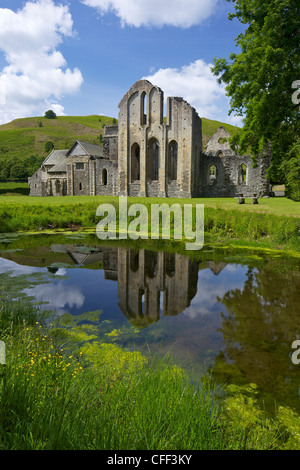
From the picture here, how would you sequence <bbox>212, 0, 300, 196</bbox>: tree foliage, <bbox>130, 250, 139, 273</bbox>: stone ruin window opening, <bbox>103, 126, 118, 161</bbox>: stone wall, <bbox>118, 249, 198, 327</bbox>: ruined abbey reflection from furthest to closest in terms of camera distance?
<bbox>103, 126, 118, 161</bbox>: stone wall → <bbox>212, 0, 300, 196</bbox>: tree foliage → <bbox>130, 250, 139, 273</bbox>: stone ruin window opening → <bbox>118, 249, 198, 327</bbox>: ruined abbey reflection

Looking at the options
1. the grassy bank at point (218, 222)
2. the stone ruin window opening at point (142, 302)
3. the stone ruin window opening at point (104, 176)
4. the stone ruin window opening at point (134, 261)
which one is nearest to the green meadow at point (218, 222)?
the grassy bank at point (218, 222)

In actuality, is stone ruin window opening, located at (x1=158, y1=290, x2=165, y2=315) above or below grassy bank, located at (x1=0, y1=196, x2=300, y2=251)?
below

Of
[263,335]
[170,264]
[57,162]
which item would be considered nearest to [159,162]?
[57,162]

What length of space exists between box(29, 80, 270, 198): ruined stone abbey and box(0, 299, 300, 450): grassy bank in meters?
33.6

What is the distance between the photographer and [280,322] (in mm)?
6230

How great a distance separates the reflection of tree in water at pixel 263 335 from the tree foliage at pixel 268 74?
744 centimetres

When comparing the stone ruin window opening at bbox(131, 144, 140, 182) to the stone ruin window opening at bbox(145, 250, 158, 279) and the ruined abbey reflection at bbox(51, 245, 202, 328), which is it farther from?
the stone ruin window opening at bbox(145, 250, 158, 279)

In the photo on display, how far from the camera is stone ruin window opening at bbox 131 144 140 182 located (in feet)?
129

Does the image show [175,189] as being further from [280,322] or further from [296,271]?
[280,322]

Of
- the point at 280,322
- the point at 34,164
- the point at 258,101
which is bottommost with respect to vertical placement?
the point at 280,322

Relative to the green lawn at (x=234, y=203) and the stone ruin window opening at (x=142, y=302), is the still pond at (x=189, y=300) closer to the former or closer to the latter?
the stone ruin window opening at (x=142, y=302)
